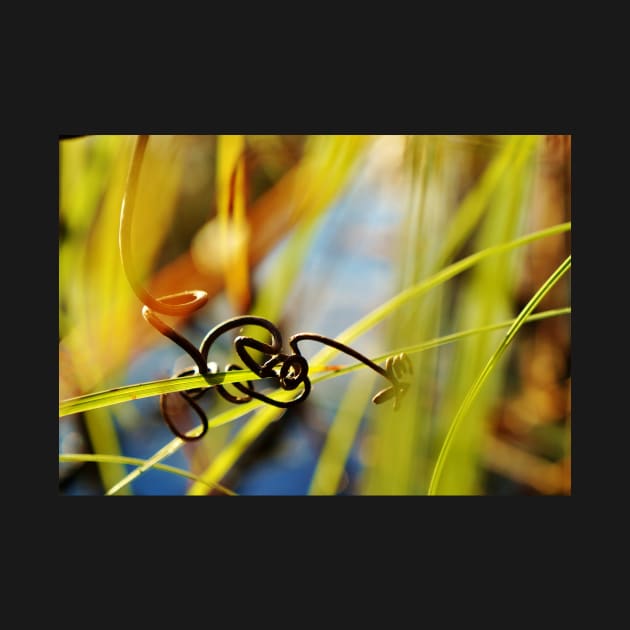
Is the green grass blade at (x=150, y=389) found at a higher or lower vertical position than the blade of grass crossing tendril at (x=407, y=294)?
lower

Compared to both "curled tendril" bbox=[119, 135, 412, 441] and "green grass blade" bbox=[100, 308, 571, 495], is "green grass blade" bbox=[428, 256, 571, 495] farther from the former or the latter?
"curled tendril" bbox=[119, 135, 412, 441]

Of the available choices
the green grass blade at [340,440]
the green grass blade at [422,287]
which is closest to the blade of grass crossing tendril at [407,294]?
the green grass blade at [422,287]

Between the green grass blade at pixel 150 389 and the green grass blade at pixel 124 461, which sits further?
the green grass blade at pixel 124 461

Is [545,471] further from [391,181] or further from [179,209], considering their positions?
[179,209]

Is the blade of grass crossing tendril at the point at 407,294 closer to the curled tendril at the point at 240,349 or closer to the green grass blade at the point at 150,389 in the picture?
the curled tendril at the point at 240,349

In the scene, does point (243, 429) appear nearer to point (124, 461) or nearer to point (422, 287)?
point (124, 461)

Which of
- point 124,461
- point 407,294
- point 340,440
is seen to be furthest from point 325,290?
point 124,461

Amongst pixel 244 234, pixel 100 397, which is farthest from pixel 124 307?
pixel 244 234
